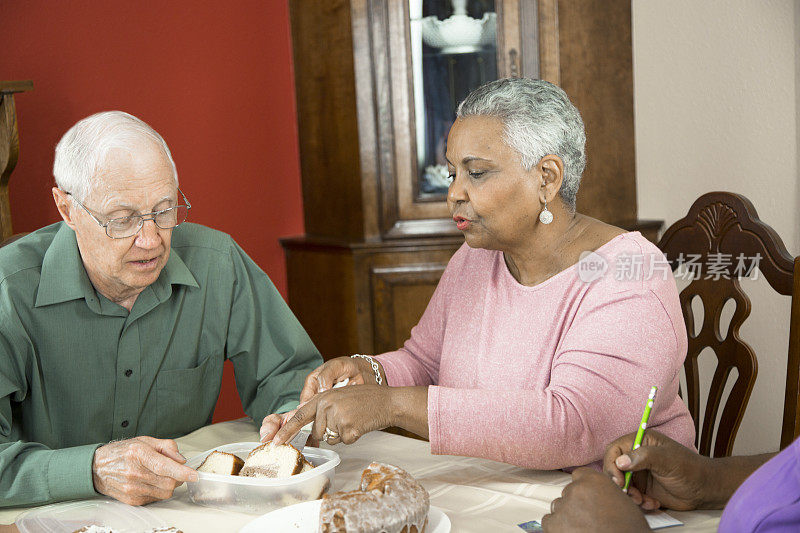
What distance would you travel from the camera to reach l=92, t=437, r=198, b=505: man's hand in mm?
1160

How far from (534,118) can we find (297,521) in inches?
31.9

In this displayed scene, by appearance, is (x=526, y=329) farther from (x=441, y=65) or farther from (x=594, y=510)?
(x=441, y=65)

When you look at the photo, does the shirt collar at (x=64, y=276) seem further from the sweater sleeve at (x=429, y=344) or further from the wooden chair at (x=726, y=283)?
the wooden chair at (x=726, y=283)

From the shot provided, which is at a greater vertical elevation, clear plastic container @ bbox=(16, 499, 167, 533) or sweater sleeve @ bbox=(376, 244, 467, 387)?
sweater sleeve @ bbox=(376, 244, 467, 387)

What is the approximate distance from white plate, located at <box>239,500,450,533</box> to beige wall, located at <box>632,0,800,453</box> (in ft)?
5.70

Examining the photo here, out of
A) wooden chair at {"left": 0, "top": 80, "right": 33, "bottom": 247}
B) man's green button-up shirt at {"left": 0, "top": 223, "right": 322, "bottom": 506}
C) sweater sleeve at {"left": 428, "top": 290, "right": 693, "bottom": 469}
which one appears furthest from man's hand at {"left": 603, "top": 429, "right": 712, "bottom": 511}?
wooden chair at {"left": 0, "top": 80, "right": 33, "bottom": 247}

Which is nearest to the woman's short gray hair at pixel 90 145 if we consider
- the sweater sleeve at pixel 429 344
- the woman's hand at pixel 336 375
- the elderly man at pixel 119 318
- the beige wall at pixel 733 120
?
the elderly man at pixel 119 318

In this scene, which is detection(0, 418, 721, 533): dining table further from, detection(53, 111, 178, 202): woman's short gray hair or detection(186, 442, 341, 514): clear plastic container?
detection(53, 111, 178, 202): woman's short gray hair

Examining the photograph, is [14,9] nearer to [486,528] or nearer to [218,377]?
[218,377]

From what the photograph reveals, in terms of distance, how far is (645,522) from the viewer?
0.94 m

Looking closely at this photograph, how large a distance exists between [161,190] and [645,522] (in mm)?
1035

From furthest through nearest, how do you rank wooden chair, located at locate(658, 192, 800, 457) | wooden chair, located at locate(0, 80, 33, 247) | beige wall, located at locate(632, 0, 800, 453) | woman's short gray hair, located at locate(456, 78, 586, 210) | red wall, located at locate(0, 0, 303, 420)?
red wall, located at locate(0, 0, 303, 420) → beige wall, located at locate(632, 0, 800, 453) → wooden chair, located at locate(0, 80, 33, 247) → wooden chair, located at locate(658, 192, 800, 457) → woman's short gray hair, located at locate(456, 78, 586, 210)

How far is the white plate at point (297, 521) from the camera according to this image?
104 cm

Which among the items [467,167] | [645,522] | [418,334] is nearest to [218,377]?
[418,334]
